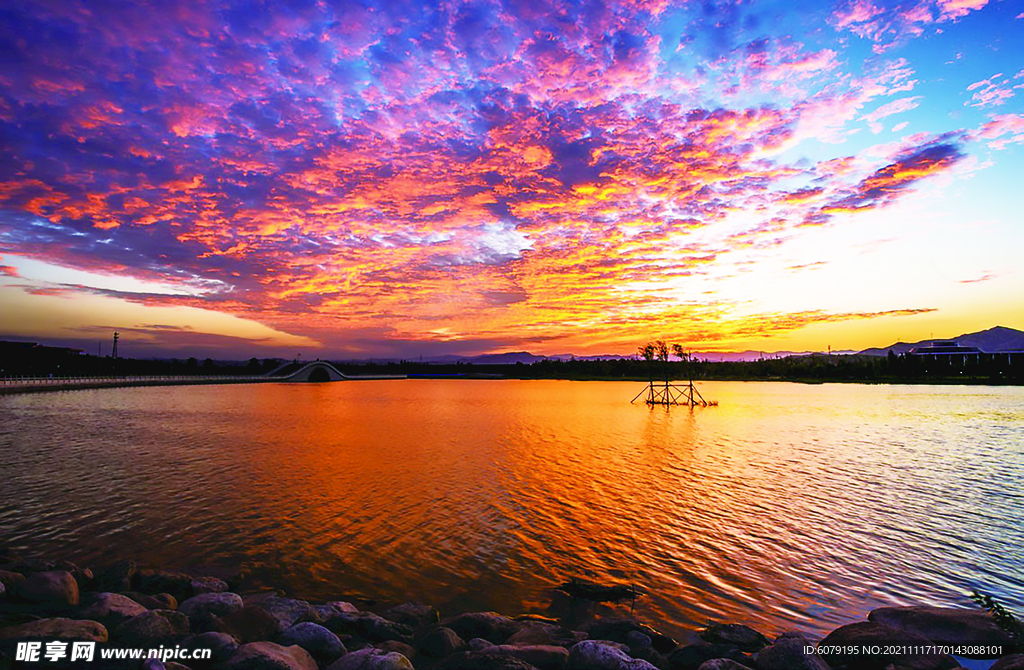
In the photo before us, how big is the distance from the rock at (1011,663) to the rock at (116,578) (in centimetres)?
1629

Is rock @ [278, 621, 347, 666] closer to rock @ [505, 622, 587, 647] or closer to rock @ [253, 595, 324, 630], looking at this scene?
rock @ [253, 595, 324, 630]

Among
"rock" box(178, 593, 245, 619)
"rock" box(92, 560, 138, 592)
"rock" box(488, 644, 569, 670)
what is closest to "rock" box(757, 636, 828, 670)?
"rock" box(488, 644, 569, 670)

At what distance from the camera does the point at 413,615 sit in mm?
10133

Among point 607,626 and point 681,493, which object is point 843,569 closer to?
point 607,626

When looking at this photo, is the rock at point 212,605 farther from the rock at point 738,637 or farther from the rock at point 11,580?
the rock at point 738,637

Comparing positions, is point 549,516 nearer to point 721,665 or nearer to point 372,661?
point 721,665

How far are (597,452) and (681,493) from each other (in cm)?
1180

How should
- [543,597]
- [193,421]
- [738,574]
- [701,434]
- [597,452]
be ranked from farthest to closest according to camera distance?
[193,421] < [701,434] < [597,452] < [738,574] < [543,597]

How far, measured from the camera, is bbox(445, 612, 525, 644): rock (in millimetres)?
9422

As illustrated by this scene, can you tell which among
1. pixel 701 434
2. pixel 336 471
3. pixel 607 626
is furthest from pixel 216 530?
pixel 701 434

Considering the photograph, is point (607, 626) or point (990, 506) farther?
point (990, 506)

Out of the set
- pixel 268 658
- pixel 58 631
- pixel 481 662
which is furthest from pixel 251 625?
pixel 481 662

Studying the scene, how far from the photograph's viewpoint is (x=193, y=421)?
161 feet

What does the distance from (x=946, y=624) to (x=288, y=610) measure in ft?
41.8
